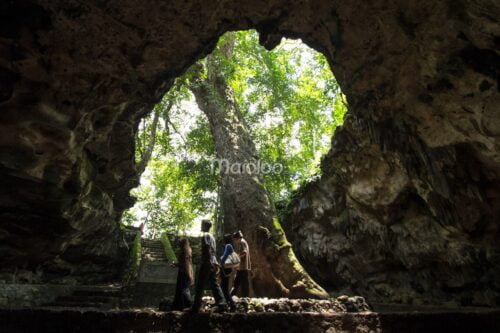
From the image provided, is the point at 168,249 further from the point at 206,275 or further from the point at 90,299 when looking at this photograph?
the point at 206,275

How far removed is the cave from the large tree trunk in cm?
307

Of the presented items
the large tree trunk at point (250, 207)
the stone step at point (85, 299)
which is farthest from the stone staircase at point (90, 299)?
the large tree trunk at point (250, 207)

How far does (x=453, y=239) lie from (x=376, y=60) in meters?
4.74

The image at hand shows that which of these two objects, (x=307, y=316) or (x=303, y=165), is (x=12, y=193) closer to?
(x=307, y=316)

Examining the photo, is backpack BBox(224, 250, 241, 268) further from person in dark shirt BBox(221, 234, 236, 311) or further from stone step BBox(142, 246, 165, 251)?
stone step BBox(142, 246, 165, 251)

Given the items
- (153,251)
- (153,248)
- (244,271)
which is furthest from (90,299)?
(153,248)

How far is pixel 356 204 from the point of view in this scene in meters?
10.5

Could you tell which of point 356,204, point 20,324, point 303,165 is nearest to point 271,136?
point 303,165

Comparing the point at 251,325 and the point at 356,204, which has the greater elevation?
the point at 356,204

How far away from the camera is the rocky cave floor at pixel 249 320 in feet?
15.5

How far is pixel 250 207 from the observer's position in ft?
35.5

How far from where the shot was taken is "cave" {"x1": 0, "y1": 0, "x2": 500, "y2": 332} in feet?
17.7

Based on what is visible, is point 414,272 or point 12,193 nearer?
point 12,193

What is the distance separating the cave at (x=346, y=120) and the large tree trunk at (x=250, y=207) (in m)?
3.07
